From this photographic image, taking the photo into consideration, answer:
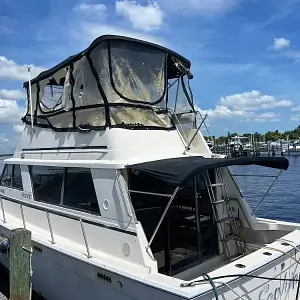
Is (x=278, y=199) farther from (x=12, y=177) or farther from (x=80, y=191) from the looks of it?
(x=80, y=191)

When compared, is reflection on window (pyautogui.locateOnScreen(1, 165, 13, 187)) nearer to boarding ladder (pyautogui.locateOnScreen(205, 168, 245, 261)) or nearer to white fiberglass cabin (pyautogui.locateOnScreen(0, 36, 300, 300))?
white fiberglass cabin (pyautogui.locateOnScreen(0, 36, 300, 300))

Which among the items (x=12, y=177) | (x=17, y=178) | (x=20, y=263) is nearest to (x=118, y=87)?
(x=20, y=263)

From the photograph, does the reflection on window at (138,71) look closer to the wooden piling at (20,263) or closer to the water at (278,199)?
the wooden piling at (20,263)

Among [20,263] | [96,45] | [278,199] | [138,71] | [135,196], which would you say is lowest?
[278,199]

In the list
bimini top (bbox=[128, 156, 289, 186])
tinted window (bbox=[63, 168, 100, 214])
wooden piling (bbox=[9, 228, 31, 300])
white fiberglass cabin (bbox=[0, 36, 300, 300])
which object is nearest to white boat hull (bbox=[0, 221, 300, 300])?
white fiberglass cabin (bbox=[0, 36, 300, 300])

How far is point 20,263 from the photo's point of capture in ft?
17.6

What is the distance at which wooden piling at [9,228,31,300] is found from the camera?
17.4 feet

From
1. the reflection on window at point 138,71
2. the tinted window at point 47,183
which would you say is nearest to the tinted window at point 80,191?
the tinted window at point 47,183

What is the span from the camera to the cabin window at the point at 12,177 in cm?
735

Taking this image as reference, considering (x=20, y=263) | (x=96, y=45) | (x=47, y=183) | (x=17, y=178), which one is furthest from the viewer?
(x=17, y=178)

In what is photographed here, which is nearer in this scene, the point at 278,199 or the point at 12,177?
the point at 12,177

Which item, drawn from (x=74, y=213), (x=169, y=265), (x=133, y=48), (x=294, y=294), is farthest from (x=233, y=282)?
(x=133, y=48)

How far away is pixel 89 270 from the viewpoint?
192 inches

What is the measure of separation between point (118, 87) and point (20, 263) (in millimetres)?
2984
